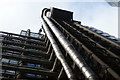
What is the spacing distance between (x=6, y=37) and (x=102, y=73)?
1506cm

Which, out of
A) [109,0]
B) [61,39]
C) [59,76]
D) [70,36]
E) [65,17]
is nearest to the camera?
[59,76]

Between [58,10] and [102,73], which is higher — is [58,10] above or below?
above

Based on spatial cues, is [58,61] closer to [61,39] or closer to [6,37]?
[61,39]

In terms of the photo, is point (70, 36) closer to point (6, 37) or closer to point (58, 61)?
point (58, 61)

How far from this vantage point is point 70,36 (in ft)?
62.8

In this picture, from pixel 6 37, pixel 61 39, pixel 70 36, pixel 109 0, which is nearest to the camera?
pixel 61 39

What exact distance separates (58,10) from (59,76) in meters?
18.8

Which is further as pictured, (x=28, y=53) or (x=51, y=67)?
(x=28, y=53)

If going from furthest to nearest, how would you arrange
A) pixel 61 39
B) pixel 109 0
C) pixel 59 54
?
pixel 109 0
pixel 61 39
pixel 59 54

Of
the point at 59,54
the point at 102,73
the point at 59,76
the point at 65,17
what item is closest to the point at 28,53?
the point at 59,54

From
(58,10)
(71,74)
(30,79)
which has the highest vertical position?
(58,10)

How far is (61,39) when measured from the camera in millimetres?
16688

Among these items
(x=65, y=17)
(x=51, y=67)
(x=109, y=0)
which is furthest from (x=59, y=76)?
(x=109, y=0)

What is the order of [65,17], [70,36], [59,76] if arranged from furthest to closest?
[65,17], [70,36], [59,76]
